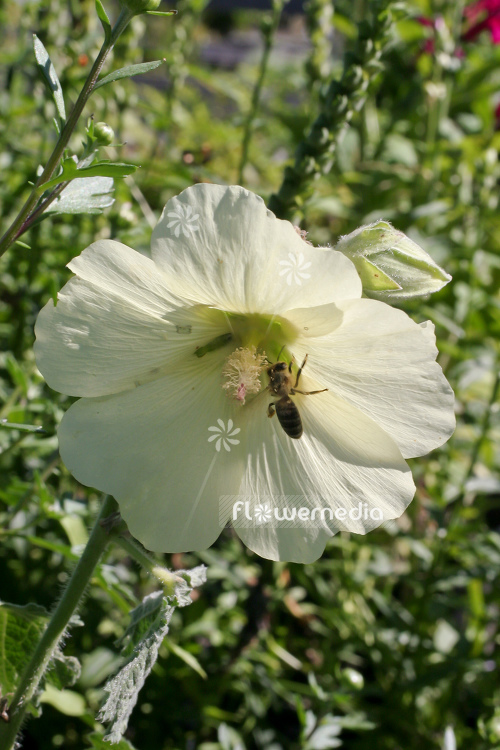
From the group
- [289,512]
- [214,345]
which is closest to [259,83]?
[214,345]

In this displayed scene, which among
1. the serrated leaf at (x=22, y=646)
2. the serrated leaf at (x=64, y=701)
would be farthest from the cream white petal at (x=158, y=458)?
the serrated leaf at (x=64, y=701)

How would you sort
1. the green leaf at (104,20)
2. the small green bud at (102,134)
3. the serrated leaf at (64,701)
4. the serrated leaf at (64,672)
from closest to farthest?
the green leaf at (104,20)
the small green bud at (102,134)
the serrated leaf at (64,672)
the serrated leaf at (64,701)

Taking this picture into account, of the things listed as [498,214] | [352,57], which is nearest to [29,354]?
[352,57]

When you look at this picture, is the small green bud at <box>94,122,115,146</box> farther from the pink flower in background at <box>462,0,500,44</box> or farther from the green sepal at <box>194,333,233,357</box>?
the pink flower in background at <box>462,0,500,44</box>

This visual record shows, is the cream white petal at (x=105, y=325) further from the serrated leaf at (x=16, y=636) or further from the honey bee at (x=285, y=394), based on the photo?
the serrated leaf at (x=16, y=636)

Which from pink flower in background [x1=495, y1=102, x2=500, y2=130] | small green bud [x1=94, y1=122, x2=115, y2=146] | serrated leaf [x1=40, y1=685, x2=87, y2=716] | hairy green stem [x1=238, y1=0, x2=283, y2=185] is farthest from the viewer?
pink flower in background [x1=495, y1=102, x2=500, y2=130]

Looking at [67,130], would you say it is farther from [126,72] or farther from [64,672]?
[64,672]

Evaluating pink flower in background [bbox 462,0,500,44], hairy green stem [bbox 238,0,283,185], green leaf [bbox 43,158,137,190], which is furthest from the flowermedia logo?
pink flower in background [bbox 462,0,500,44]
